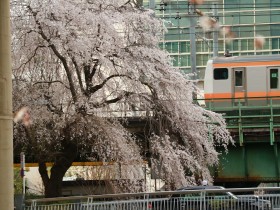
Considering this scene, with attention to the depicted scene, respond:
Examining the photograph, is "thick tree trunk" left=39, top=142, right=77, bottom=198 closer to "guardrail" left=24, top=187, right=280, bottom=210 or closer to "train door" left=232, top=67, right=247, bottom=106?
"guardrail" left=24, top=187, right=280, bottom=210

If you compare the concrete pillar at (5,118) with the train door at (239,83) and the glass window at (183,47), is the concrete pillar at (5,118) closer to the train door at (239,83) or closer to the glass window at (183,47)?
the train door at (239,83)

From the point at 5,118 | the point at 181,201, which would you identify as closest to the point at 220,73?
the point at 181,201

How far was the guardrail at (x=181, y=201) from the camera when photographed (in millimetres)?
13805

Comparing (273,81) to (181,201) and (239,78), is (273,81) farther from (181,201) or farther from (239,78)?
(181,201)

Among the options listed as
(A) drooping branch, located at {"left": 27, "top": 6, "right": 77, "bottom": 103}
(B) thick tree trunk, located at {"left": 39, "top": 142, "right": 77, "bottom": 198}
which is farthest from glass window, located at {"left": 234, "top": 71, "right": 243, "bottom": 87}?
(A) drooping branch, located at {"left": 27, "top": 6, "right": 77, "bottom": 103}

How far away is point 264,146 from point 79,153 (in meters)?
9.54

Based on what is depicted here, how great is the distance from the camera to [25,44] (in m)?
19.0

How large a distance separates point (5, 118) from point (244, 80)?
2476 cm

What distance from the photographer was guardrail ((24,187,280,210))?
13.8 meters

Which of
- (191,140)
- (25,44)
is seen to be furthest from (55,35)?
(191,140)

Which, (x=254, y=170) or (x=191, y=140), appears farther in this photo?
(x=254, y=170)

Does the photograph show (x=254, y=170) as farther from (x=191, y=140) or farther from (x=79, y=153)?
(x=79, y=153)

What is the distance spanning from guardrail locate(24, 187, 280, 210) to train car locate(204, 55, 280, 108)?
1508 cm

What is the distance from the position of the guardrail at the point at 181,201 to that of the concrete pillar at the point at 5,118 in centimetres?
680
